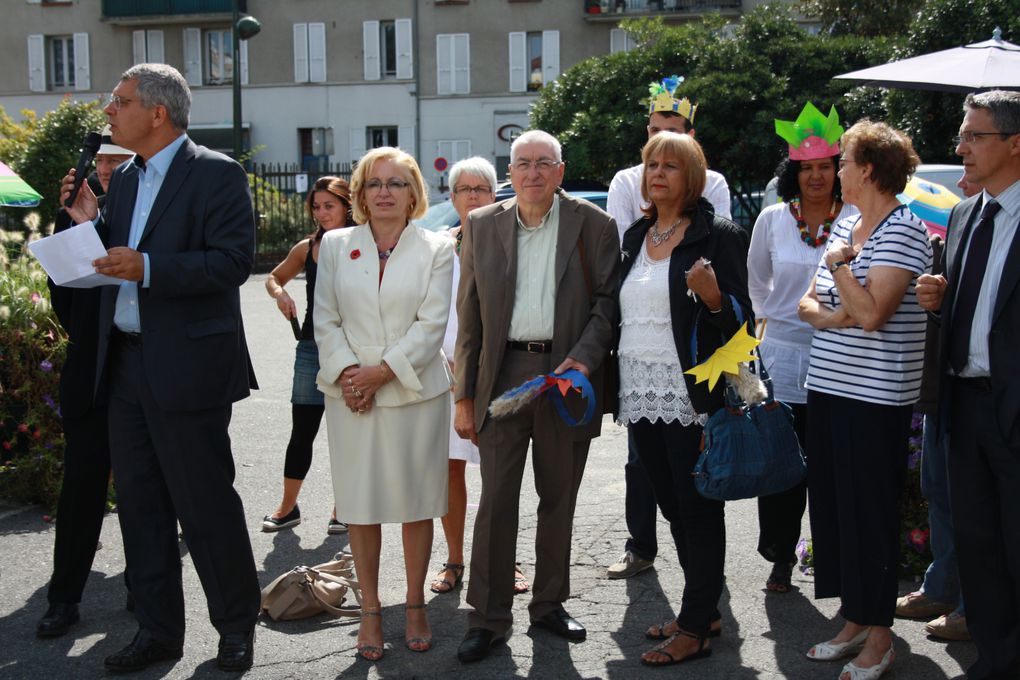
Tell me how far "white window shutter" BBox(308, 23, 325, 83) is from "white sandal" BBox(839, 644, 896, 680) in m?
37.9

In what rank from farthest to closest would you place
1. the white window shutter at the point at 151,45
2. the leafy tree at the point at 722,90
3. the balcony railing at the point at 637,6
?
the white window shutter at the point at 151,45 → the balcony railing at the point at 637,6 → the leafy tree at the point at 722,90

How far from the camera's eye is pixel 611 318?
461cm

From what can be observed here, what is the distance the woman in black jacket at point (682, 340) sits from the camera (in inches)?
172

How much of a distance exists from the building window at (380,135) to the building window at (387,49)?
1725 mm

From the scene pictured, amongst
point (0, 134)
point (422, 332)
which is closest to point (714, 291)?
point (422, 332)

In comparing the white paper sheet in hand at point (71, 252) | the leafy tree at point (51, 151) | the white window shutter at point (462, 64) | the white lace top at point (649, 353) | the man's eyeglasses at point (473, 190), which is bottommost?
the white lace top at point (649, 353)

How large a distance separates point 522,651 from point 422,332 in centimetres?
137

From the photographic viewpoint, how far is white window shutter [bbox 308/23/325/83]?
3956cm

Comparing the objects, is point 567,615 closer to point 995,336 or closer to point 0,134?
point 995,336

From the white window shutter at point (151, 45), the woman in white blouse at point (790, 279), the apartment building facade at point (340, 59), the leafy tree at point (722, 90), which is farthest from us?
the white window shutter at point (151, 45)

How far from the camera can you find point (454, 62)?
38.7 metres

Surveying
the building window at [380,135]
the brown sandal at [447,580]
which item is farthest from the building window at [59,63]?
the brown sandal at [447,580]

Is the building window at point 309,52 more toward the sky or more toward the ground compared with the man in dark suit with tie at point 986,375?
more toward the sky

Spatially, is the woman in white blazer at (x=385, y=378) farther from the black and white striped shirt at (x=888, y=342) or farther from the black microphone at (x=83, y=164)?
the black and white striped shirt at (x=888, y=342)
